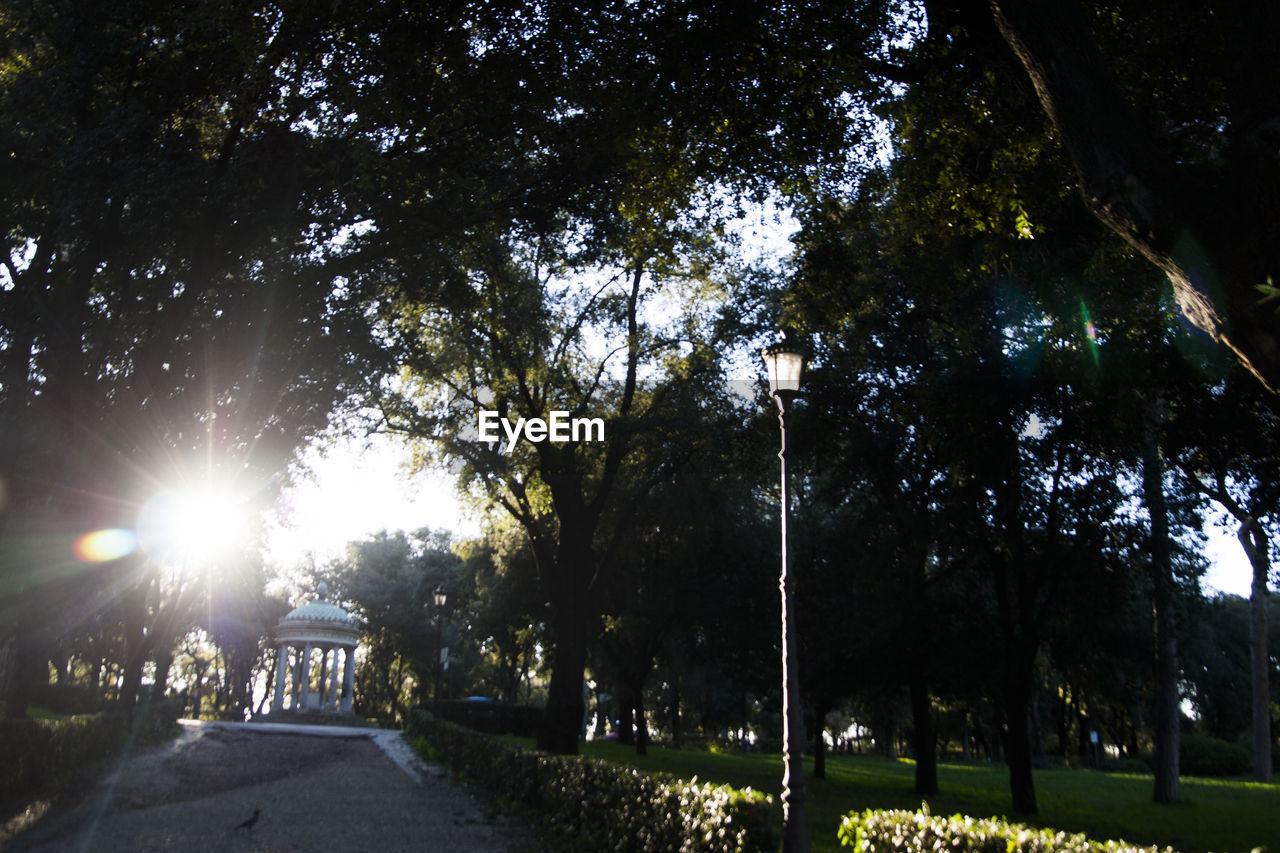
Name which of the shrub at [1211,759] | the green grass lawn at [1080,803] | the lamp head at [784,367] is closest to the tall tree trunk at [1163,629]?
the green grass lawn at [1080,803]

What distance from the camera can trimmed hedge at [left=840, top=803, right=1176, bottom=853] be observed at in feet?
16.7

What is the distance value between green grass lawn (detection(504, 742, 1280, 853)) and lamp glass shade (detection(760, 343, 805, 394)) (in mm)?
4288

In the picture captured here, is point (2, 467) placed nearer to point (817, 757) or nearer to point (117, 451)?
point (117, 451)

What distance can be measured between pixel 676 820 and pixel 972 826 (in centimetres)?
347

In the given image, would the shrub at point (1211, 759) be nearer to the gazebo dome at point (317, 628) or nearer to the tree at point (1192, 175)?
the gazebo dome at point (317, 628)

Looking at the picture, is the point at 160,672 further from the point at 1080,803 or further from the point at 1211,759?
the point at 1211,759

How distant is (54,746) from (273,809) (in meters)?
5.23

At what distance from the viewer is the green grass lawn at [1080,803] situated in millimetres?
13422

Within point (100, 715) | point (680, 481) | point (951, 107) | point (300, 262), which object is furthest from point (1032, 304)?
point (100, 715)

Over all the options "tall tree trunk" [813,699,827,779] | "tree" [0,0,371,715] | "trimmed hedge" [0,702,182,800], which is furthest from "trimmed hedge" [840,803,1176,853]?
"tall tree trunk" [813,699,827,779]

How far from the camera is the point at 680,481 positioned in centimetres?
2320

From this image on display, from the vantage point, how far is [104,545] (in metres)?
17.3

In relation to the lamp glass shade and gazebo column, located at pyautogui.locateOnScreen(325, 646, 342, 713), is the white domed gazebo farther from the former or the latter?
the lamp glass shade

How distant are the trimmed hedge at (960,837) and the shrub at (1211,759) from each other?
3364cm
